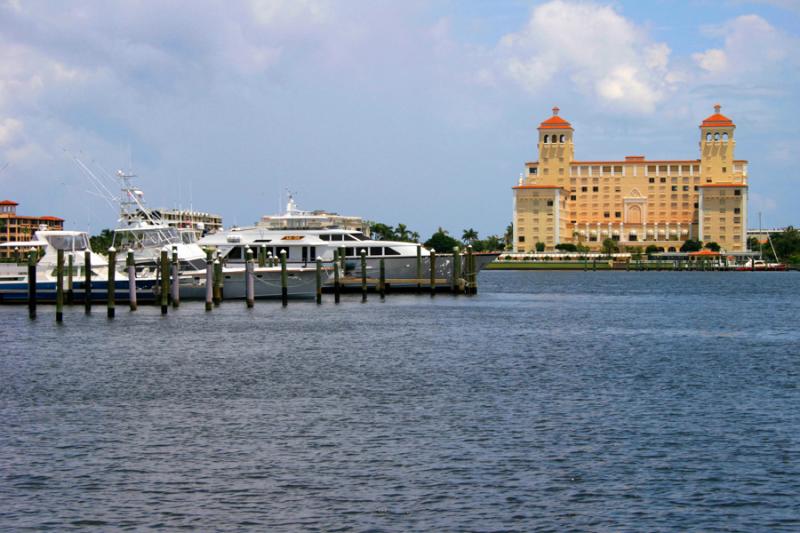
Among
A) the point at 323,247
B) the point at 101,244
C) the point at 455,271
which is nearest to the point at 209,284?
the point at 323,247

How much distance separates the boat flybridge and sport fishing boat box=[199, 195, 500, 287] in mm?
6537

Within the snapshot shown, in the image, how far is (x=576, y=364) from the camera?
1406 inches

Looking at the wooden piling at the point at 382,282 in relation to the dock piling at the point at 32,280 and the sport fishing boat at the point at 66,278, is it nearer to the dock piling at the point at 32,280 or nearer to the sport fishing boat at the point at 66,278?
the sport fishing boat at the point at 66,278

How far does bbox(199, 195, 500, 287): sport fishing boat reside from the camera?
72500 mm

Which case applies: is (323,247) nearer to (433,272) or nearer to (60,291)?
(433,272)

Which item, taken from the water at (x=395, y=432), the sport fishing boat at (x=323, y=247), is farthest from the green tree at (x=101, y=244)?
the water at (x=395, y=432)

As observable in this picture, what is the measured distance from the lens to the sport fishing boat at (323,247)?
7250 centimetres

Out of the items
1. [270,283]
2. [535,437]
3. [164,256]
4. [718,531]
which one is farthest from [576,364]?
[270,283]

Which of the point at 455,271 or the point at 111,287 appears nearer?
the point at 111,287

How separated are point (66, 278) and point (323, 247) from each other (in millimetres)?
19009

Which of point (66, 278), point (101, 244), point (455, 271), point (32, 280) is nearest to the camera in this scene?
point (32, 280)

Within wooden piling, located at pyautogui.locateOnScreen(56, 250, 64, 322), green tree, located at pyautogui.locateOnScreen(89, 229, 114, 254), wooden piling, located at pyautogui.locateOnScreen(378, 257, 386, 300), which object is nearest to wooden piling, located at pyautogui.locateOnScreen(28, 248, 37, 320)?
wooden piling, located at pyautogui.locateOnScreen(56, 250, 64, 322)

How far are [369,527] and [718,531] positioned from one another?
5.15m

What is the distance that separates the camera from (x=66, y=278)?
58.8 m
